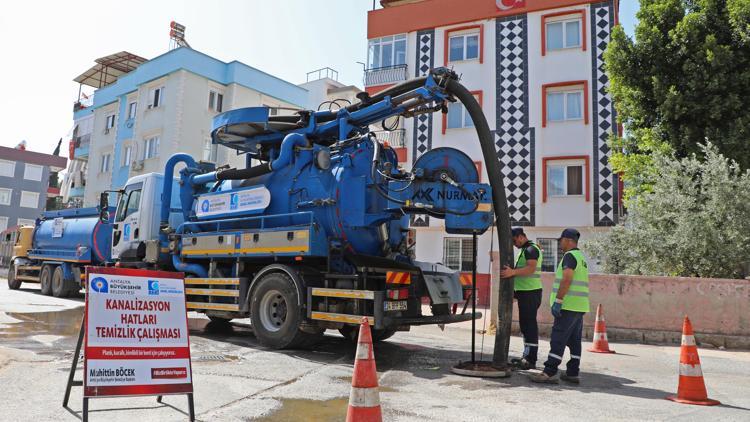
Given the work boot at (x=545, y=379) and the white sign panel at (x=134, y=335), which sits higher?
the white sign panel at (x=134, y=335)

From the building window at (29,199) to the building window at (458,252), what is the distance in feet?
169

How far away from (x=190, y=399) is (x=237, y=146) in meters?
6.61

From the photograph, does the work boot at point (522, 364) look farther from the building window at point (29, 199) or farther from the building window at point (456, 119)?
the building window at point (29, 199)

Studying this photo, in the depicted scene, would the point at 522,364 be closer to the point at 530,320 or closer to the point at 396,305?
the point at 530,320

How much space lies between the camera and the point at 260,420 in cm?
454

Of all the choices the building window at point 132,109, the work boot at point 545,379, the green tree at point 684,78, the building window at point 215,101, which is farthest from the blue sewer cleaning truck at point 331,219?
the building window at point 132,109

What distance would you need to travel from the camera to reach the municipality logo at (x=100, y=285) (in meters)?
4.25

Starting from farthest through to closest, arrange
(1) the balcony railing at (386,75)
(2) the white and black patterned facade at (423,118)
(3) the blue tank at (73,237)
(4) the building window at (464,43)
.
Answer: (1) the balcony railing at (386,75) < (2) the white and black patterned facade at (423,118) < (4) the building window at (464,43) < (3) the blue tank at (73,237)

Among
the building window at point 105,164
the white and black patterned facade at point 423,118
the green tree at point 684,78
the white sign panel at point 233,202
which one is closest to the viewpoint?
the white sign panel at point 233,202

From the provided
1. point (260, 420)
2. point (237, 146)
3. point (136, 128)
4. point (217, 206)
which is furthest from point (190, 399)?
point (136, 128)

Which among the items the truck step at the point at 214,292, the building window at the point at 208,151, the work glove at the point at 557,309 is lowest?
the truck step at the point at 214,292

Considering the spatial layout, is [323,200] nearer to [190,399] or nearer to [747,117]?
[190,399]

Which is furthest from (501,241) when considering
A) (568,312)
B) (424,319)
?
(424,319)

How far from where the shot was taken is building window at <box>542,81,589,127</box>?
19.2 m
